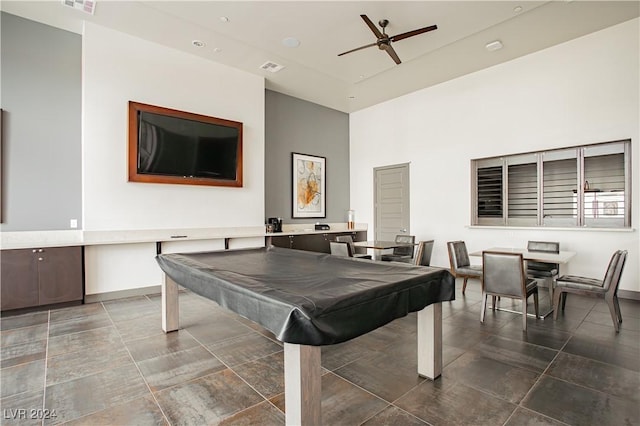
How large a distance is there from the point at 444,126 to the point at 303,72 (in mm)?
3139

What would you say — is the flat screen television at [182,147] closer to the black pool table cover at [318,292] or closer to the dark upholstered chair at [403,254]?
the black pool table cover at [318,292]

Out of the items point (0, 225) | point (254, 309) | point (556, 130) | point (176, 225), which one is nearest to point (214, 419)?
point (254, 309)

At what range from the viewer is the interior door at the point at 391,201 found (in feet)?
24.2

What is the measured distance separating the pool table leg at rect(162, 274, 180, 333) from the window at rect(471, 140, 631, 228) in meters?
5.52

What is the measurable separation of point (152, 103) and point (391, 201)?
212 inches

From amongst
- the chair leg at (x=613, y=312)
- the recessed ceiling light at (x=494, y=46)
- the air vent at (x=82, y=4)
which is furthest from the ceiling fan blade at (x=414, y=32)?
the air vent at (x=82, y=4)

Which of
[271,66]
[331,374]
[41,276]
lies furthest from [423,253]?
[41,276]

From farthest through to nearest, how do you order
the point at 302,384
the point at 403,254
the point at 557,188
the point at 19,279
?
1. the point at 403,254
2. the point at 557,188
3. the point at 19,279
4. the point at 302,384

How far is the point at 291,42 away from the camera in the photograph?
4965mm

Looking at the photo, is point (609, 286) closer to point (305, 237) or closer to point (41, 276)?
point (305, 237)

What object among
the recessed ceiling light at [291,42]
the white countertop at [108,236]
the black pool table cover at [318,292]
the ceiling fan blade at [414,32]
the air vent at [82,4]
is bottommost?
the black pool table cover at [318,292]

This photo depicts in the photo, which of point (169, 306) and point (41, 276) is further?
point (41, 276)

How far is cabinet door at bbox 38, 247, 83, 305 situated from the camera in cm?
405

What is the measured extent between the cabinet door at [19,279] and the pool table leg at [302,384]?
13.8 ft
